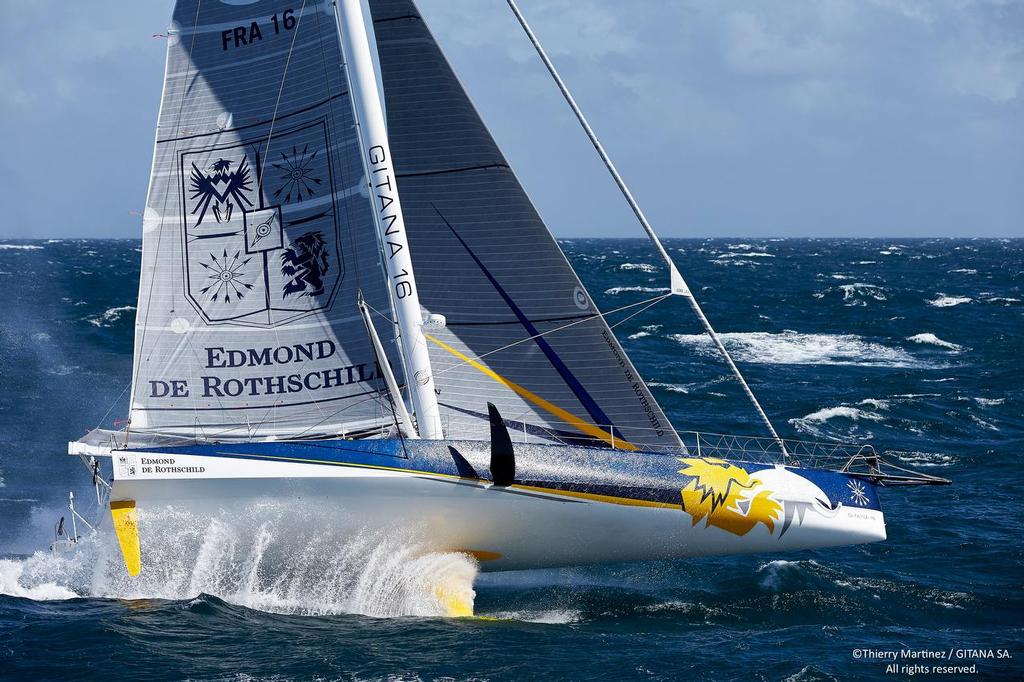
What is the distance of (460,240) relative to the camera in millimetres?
14852

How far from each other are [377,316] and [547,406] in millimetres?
2617

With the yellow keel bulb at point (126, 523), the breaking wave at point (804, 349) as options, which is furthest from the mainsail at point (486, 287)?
the breaking wave at point (804, 349)

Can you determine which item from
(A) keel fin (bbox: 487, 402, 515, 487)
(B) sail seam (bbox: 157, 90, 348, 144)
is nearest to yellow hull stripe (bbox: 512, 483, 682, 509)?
(A) keel fin (bbox: 487, 402, 515, 487)

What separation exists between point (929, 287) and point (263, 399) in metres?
57.7

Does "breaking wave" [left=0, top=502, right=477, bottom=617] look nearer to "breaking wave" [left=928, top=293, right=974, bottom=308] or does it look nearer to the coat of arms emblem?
the coat of arms emblem

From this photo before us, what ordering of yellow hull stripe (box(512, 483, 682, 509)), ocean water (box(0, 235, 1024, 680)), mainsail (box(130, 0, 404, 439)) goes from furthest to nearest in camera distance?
1. mainsail (box(130, 0, 404, 439))
2. yellow hull stripe (box(512, 483, 682, 509))
3. ocean water (box(0, 235, 1024, 680))

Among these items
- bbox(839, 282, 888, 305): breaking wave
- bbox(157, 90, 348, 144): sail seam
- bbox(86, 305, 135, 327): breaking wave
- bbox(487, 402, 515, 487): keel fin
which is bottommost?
bbox(487, 402, 515, 487): keel fin

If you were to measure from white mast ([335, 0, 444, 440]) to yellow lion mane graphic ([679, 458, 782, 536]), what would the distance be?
3339mm

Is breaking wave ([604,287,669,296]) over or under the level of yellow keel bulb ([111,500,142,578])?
over

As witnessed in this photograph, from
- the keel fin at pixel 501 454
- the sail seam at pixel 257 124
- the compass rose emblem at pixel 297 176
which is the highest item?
the sail seam at pixel 257 124

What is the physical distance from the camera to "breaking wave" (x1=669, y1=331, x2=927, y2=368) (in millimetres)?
33312

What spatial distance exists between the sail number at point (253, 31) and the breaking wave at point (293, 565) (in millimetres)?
6128

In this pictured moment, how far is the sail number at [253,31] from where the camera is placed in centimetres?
1420

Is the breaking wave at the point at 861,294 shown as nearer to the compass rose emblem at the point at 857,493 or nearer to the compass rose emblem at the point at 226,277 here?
the compass rose emblem at the point at 857,493
